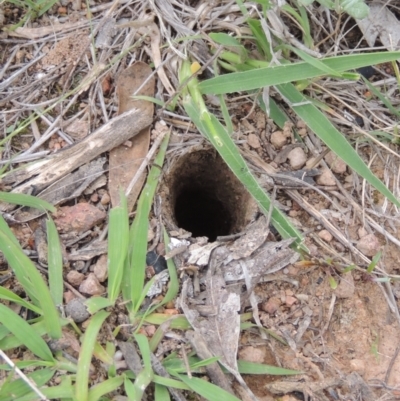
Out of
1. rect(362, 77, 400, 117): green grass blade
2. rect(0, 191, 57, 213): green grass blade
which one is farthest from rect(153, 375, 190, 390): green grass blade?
rect(362, 77, 400, 117): green grass blade

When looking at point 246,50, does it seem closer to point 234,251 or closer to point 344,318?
point 234,251

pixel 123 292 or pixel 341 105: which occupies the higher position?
pixel 341 105

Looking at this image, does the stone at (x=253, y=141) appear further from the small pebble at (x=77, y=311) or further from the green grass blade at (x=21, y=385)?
the green grass blade at (x=21, y=385)

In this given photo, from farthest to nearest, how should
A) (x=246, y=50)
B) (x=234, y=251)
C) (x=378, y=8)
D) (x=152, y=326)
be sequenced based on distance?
(x=378, y=8) → (x=246, y=50) → (x=234, y=251) → (x=152, y=326)

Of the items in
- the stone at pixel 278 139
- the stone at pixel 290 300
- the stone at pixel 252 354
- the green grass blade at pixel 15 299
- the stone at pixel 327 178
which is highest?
the stone at pixel 278 139

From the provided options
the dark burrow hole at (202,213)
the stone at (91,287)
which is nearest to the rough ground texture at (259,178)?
the stone at (91,287)

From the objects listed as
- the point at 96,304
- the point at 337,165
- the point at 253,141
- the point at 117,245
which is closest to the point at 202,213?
the point at 253,141

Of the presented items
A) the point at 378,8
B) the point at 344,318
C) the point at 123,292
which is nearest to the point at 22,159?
the point at 123,292

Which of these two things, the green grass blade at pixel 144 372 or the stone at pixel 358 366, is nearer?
the green grass blade at pixel 144 372
